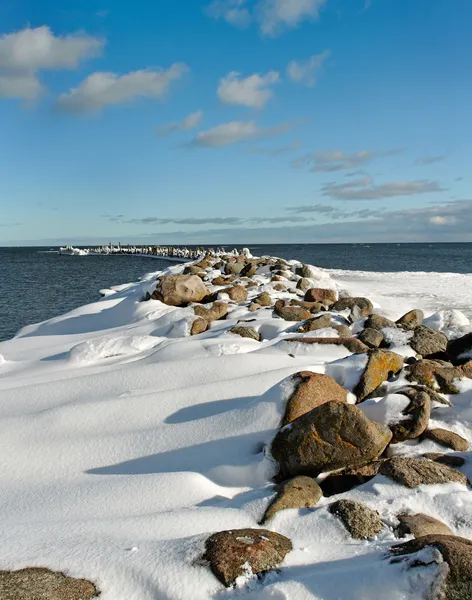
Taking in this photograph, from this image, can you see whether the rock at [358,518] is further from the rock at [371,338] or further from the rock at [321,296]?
the rock at [321,296]

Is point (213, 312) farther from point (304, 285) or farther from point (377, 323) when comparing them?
point (304, 285)

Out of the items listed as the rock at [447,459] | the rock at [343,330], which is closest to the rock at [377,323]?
the rock at [343,330]

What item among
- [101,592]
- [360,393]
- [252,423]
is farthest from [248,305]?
[101,592]

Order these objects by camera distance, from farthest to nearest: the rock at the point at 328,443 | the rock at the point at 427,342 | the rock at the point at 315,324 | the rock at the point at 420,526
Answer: the rock at the point at 315,324 → the rock at the point at 427,342 → the rock at the point at 328,443 → the rock at the point at 420,526

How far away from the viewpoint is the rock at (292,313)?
1003cm

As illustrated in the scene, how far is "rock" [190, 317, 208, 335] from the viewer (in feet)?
32.4

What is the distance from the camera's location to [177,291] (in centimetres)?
1297

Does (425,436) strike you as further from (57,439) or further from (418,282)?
(418,282)

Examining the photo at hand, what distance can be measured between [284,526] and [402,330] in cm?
548

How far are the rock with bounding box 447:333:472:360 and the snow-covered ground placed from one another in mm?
1335

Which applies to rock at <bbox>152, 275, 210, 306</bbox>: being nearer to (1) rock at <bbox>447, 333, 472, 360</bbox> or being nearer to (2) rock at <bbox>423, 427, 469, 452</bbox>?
(1) rock at <bbox>447, 333, 472, 360</bbox>

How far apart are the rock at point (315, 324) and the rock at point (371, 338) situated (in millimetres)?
967

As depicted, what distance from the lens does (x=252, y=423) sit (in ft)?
16.2

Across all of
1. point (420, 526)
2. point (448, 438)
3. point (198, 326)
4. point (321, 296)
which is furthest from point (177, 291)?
point (420, 526)
